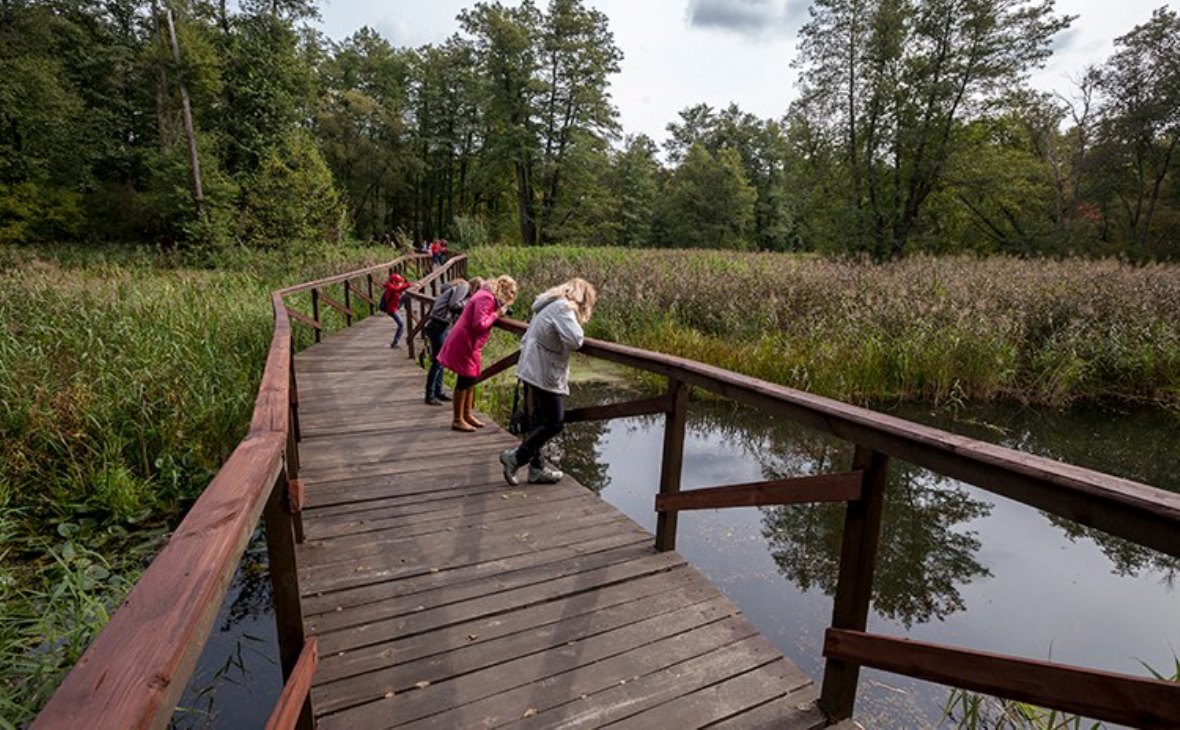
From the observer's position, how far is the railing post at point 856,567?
1889 mm

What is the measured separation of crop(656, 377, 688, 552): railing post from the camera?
2.97 m

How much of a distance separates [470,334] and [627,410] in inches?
78.9

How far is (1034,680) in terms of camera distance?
1354mm

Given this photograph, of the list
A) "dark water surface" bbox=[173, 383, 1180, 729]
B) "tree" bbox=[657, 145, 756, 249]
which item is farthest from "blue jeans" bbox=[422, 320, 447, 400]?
"tree" bbox=[657, 145, 756, 249]

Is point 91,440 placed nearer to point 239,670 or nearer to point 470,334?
point 239,670

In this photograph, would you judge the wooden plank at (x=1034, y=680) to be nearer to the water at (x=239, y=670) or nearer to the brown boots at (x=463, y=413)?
the water at (x=239, y=670)

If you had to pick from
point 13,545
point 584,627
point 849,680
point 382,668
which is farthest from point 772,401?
point 13,545

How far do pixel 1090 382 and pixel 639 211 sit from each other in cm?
4201

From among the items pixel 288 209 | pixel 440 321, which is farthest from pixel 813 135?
pixel 440 321

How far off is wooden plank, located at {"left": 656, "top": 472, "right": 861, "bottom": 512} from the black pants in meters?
0.99

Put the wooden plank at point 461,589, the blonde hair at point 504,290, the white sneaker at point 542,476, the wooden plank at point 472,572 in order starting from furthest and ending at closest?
the blonde hair at point 504,290 → the white sneaker at point 542,476 → the wooden plank at point 472,572 → the wooden plank at point 461,589

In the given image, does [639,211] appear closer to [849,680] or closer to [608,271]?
[608,271]

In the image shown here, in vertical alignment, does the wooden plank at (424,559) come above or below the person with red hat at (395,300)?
below

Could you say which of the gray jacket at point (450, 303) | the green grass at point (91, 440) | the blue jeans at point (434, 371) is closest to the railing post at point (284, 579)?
the green grass at point (91, 440)
